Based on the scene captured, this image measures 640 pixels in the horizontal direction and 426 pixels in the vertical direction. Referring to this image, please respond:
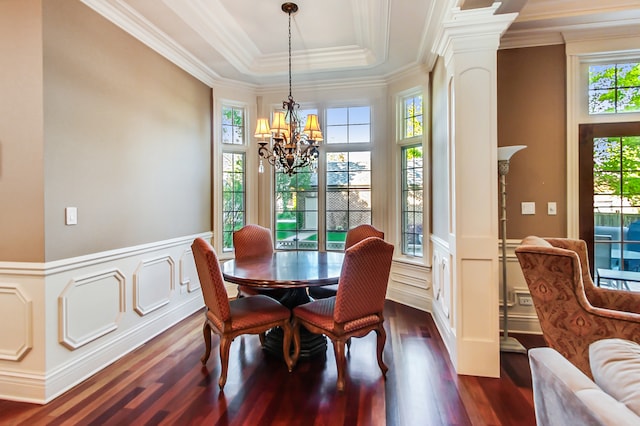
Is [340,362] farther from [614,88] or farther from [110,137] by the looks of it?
[614,88]

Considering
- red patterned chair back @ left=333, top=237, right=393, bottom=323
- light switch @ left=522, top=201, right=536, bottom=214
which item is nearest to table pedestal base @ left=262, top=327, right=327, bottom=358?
red patterned chair back @ left=333, top=237, right=393, bottom=323

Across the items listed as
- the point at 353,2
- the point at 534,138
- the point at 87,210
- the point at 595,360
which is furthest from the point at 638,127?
the point at 87,210

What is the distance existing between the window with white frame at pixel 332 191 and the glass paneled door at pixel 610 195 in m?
2.25

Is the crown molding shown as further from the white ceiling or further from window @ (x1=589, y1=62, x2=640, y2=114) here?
window @ (x1=589, y1=62, x2=640, y2=114)

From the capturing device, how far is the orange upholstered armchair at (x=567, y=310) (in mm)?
1778

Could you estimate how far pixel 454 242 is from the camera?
8.00 ft

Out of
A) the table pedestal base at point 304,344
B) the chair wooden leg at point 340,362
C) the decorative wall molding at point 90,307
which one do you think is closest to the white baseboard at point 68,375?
the decorative wall molding at point 90,307

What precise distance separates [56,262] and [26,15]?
161 cm

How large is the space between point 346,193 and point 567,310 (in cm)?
284

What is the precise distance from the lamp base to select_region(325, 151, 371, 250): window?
2.05 m

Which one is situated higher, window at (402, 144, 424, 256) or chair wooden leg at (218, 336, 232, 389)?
window at (402, 144, 424, 256)

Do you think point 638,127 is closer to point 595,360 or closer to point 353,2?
point 353,2

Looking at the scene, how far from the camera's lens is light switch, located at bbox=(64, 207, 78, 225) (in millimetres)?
2201

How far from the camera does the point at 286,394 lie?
6.92 feet
